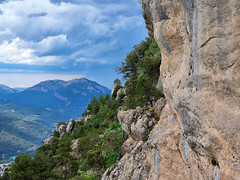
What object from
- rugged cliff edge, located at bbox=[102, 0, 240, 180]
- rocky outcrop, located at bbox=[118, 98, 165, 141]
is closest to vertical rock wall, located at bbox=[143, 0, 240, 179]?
rugged cliff edge, located at bbox=[102, 0, 240, 180]

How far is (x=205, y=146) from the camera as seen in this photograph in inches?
440

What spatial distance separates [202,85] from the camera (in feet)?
37.2

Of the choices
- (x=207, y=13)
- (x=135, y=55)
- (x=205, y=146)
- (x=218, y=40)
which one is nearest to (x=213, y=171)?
(x=205, y=146)

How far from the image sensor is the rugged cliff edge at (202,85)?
9.90 meters

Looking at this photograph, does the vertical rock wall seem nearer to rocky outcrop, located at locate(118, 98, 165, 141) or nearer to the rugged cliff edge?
the rugged cliff edge

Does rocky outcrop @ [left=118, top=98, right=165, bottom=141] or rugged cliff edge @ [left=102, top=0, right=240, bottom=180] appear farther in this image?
rocky outcrop @ [left=118, top=98, right=165, bottom=141]

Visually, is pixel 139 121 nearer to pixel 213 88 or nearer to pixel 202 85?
pixel 202 85

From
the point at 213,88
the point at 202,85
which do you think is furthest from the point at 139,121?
the point at 213,88

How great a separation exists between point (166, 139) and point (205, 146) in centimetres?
649

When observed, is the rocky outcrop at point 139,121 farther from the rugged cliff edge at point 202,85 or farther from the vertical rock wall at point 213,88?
the vertical rock wall at point 213,88

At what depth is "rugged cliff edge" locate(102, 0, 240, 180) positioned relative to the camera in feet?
32.5

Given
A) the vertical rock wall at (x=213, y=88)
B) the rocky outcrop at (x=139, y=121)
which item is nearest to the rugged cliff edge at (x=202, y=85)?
the vertical rock wall at (x=213, y=88)

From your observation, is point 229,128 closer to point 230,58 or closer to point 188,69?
point 230,58

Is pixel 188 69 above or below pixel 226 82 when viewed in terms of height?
above
